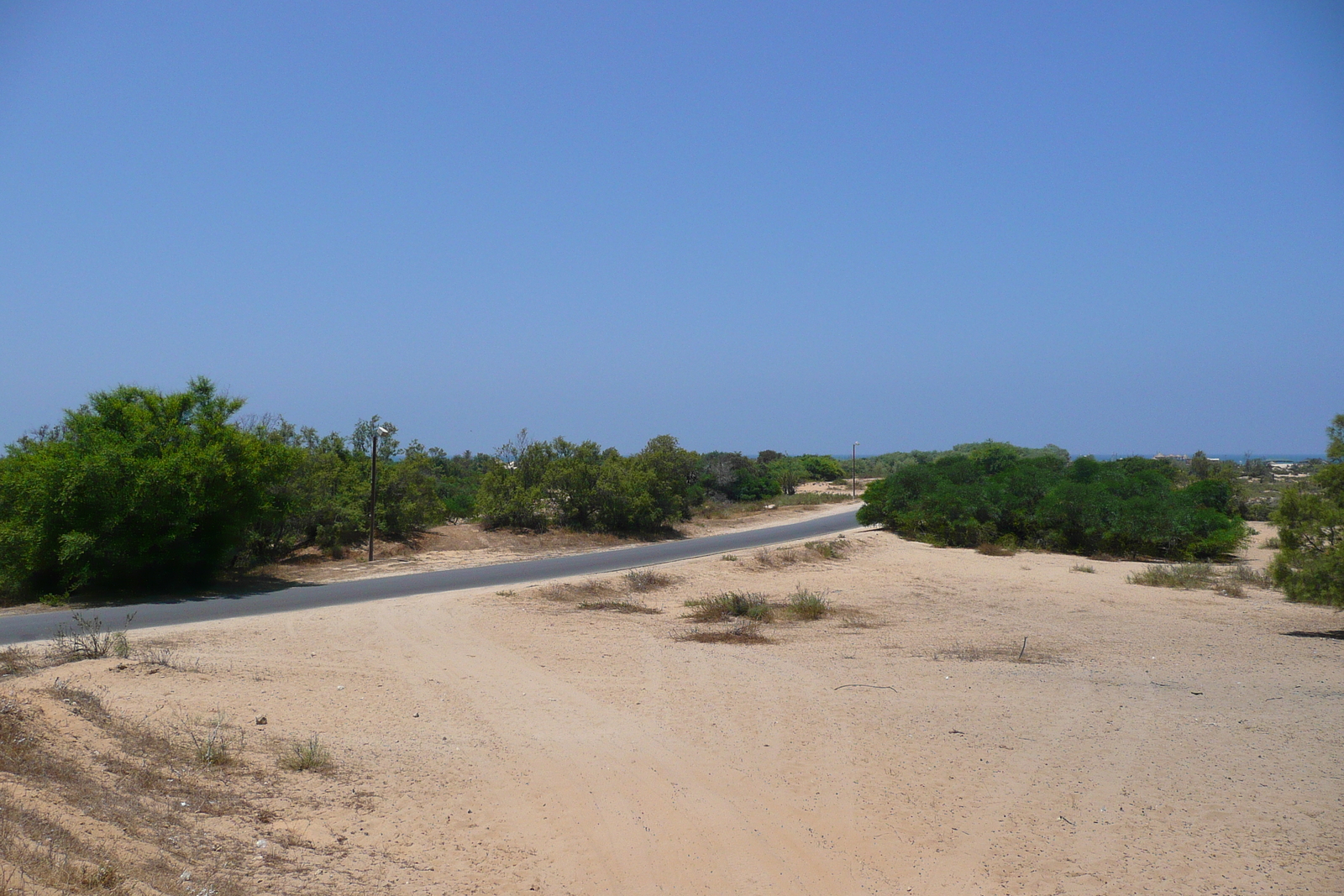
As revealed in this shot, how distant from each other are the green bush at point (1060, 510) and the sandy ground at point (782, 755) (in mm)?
14731

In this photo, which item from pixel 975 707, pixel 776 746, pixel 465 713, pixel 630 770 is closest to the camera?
pixel 630 770

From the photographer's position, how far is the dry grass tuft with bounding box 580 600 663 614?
17062 millimetres

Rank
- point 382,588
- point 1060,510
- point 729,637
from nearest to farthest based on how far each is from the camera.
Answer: point 729,637 < point 382,588 < point 1060,510

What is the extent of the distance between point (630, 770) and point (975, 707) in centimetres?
458

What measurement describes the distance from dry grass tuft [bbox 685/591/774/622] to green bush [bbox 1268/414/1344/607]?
919 centimetres

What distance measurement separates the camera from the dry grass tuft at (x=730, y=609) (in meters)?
16.0

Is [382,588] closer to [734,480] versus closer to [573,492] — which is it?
[573,492]

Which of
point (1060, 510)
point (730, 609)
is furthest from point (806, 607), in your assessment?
point (1060, 510)

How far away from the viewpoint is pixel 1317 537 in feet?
47.0

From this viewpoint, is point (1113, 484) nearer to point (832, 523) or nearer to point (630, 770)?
point (832, 523)

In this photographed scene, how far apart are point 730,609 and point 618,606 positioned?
8.12 ft

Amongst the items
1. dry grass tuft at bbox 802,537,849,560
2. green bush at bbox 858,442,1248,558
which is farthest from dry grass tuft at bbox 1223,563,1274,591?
dry grass tuft at bbox 802,537,849,560

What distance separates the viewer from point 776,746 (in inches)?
321

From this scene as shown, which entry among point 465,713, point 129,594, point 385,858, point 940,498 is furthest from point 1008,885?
point 940,498
